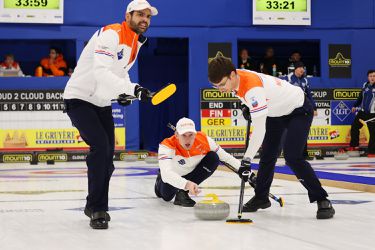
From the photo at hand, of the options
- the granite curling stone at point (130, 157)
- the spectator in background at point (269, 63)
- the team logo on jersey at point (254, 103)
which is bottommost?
the granite curling stone at point (130, 157)

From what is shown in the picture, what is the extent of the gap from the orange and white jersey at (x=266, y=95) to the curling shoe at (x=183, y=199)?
1181mm

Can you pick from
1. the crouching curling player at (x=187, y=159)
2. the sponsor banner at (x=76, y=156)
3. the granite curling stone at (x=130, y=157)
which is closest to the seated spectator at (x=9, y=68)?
the sponsor banner at (x=76, y=156)

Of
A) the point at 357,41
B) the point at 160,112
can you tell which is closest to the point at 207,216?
the point at 357,41

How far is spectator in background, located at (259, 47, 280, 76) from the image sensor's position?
1655 centimetres

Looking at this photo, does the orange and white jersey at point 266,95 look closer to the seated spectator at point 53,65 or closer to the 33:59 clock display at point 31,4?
the 33:59 clock display at point 31,4

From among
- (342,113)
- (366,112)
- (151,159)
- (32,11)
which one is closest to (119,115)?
(151,159)

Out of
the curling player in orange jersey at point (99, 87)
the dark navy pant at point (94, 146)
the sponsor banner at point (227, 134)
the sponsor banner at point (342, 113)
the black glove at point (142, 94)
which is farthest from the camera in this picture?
the sponsor banner at point (342, 113)

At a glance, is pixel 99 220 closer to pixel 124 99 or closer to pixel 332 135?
pixel 124 99

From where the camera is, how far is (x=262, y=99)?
5340 millimetres

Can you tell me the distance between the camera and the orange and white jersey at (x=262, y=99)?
5301 mm

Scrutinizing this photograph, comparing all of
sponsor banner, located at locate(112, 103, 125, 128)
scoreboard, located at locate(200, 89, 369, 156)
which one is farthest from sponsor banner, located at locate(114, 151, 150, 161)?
scoreboard, located at locate(200, 89, 369, 156)

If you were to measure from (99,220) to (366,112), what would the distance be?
11.5m

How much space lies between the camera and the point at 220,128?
15852mm

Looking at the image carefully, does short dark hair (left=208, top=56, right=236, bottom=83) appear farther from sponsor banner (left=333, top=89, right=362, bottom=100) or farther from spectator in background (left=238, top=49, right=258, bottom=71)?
sponsor banner (left=333, top=89, right=362, bottom=100)
